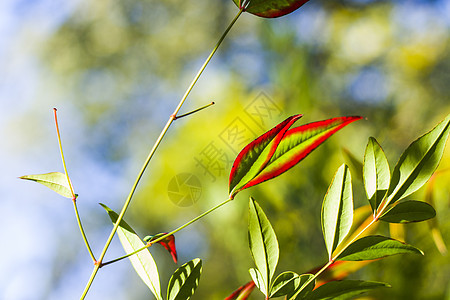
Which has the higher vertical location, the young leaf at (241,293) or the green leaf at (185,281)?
the green leaf at (185,281)

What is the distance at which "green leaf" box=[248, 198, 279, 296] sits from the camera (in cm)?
10

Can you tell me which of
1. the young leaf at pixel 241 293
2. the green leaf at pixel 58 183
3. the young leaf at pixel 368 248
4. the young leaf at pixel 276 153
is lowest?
the young leaf at pixel 368 248

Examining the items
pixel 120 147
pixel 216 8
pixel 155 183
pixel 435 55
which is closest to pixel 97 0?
pixel 216 8

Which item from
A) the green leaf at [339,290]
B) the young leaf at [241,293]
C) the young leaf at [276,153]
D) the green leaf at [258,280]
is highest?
the young leaf at [276,153]

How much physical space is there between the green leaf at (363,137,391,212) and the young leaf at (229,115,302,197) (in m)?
0.02

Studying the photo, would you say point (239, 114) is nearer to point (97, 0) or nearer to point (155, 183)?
point (155, 183)

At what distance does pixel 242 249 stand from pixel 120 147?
0.47m

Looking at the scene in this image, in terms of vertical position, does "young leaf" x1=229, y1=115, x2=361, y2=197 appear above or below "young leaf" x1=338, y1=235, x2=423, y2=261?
above

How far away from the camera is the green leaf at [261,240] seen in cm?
10

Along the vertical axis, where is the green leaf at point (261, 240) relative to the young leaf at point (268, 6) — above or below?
below

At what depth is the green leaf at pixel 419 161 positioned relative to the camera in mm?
91

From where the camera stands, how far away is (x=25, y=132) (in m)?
0.87

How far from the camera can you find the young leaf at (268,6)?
10cm

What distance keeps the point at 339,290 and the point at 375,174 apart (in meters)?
0.03
